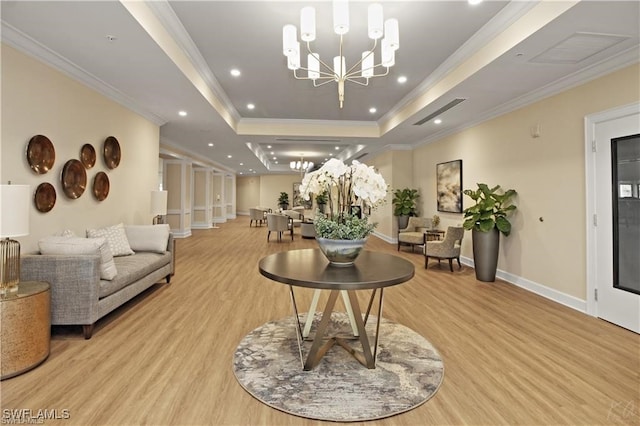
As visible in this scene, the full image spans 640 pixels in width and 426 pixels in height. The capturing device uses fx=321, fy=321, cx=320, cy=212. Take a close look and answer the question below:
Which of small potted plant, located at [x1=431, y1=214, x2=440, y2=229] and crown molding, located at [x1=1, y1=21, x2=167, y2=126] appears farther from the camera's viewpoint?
small potted plant, located at [x1=431, y1=214, x2=440, y2=229]

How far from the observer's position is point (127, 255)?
4242 mm

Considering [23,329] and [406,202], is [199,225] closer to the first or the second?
[406,202]

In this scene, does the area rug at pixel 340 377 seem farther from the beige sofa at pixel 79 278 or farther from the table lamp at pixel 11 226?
the table lamp at pixel 11 226

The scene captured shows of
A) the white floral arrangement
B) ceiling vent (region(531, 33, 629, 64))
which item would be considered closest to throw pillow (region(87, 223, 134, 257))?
the white floral arrangement

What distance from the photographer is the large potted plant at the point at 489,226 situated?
15.8 ft

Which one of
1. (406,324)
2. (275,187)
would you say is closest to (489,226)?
(406,324)

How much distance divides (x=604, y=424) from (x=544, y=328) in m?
1.51

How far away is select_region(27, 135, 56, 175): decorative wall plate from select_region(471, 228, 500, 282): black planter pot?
18.5ft

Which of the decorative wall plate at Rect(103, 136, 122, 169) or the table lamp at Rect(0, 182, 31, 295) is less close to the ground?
the decorative wall plate at Rect(103, 136, 122, 169)

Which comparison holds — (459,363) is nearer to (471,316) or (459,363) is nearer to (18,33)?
(471,316)

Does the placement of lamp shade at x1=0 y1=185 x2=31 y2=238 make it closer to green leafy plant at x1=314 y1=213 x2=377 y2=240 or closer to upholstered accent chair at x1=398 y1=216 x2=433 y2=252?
green leafy plant at x1=314 y1=213 x2=377 y2=240

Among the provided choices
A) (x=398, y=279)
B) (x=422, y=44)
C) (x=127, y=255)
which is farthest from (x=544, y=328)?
(x=127, y=255)

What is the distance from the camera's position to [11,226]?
2279 millimetres

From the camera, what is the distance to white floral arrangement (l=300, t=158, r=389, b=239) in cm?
229
